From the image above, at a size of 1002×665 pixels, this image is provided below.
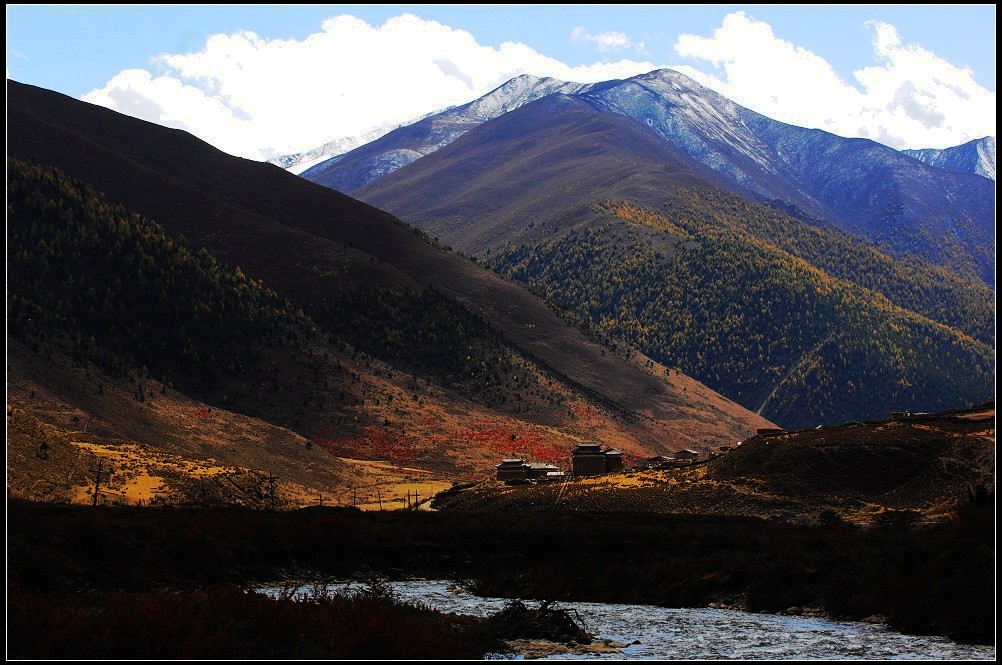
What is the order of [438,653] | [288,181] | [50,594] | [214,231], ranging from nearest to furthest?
[438,653] < [50,594] < [214,231] < [288,181]

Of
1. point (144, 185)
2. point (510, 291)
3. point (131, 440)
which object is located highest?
point (144, 185)

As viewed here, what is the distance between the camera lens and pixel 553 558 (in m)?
44.7

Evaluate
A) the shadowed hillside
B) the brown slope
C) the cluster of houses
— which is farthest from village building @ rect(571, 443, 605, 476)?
the brown slope

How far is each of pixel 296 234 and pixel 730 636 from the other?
479 feet

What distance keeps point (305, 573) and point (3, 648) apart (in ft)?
64.0

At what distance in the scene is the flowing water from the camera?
83.8 feet

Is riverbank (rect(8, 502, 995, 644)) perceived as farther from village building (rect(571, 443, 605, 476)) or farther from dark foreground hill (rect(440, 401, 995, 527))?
village building (rect(571, 443, 605, 476))

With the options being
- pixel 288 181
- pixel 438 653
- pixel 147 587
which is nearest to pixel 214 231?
pixel 288 181

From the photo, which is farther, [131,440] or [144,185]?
Result: [144,185]

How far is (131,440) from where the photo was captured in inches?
3698

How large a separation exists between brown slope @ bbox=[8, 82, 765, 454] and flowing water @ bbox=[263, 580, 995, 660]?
343 ft

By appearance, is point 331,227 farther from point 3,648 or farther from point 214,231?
point 3,648

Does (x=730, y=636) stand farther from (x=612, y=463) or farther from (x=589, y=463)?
(x=612, y=463)

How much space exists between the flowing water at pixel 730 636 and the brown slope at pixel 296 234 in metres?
105
